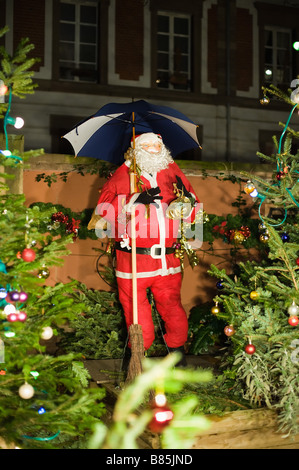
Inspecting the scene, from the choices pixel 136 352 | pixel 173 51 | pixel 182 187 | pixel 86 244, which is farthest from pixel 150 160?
pixel 173 51

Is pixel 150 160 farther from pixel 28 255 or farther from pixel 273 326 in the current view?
pixel 28 255

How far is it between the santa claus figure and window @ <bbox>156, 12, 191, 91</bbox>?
9559mm

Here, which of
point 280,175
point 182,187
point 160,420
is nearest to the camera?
point 160,420

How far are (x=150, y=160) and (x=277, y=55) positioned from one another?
37.0 ft

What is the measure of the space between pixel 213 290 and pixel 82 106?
7664 millimetres

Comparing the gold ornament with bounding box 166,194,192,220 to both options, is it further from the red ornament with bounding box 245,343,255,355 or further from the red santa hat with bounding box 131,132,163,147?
the red ornament with bounding box 245,343,255,355

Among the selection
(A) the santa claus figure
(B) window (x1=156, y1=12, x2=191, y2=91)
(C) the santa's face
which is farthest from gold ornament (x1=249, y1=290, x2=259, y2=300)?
(B) window (x1=156, y1=12, x2=191, y2=91)

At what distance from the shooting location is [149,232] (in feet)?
14.0

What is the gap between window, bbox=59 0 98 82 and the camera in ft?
42.1

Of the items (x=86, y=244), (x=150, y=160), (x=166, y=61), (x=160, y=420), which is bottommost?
(x=160, y=420)

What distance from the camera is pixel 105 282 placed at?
232 inches

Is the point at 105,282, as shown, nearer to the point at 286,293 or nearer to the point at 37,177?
the point at 37,177
